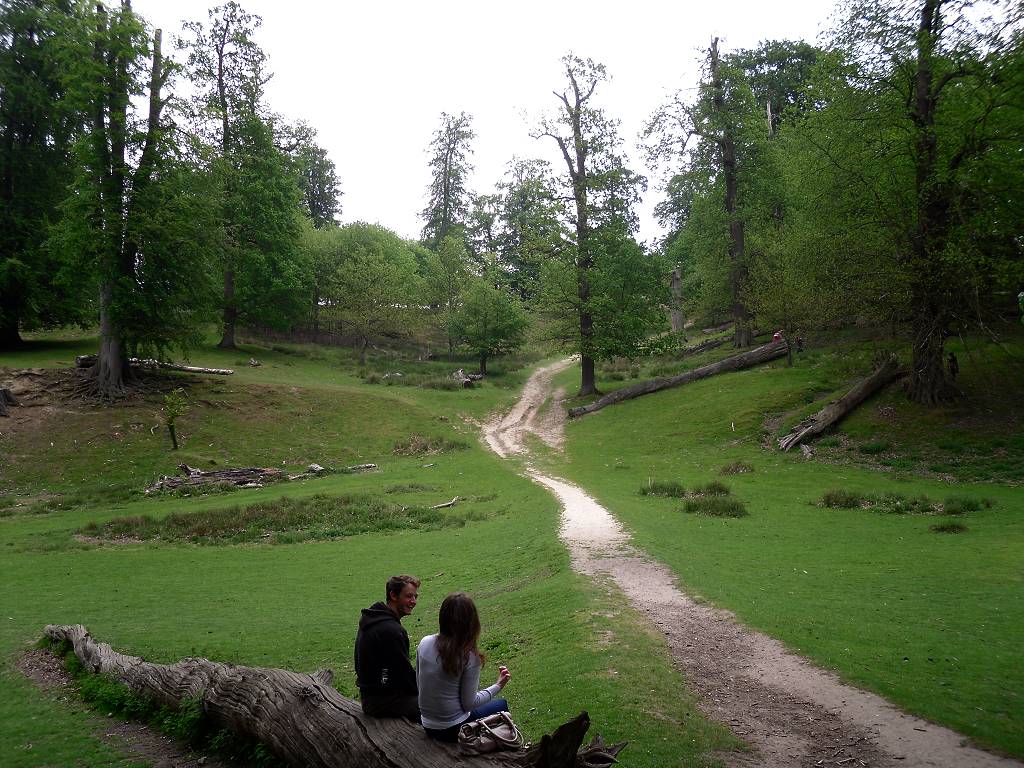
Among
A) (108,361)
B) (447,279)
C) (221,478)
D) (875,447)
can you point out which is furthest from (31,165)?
(875,447)

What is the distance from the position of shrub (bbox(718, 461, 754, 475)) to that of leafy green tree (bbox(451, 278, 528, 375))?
30528 mm

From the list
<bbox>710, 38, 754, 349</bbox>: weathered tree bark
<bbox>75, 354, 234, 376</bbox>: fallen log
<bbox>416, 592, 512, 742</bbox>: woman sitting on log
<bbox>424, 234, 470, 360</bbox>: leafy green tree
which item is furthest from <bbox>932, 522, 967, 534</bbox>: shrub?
<bbox>424, 234, 470, 360</bbox>: leafy green tree

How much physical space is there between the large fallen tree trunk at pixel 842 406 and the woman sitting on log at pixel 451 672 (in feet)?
80.9

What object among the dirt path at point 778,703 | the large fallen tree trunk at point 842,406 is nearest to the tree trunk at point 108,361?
the dirt path at point 778,703

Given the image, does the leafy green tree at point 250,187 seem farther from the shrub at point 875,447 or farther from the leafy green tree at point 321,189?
the shrub at point 875,447

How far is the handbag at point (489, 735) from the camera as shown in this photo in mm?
5281

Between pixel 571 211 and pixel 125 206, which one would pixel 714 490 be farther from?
pixel 125 206

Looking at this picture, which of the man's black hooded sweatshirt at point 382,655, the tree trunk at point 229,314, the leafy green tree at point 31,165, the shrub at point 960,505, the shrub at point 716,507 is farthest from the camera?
the tree trunk at point 229,314

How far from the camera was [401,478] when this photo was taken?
27.7 m

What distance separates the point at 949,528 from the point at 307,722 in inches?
627

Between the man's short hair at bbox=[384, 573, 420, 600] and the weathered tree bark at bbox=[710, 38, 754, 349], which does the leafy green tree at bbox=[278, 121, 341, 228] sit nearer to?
the weathered tree bark at bbox=[710, 38, 754, 349]

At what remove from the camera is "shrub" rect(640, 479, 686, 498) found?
2222 cm

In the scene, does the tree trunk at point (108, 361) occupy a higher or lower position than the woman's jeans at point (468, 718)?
higher

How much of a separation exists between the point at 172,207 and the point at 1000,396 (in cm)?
4062
